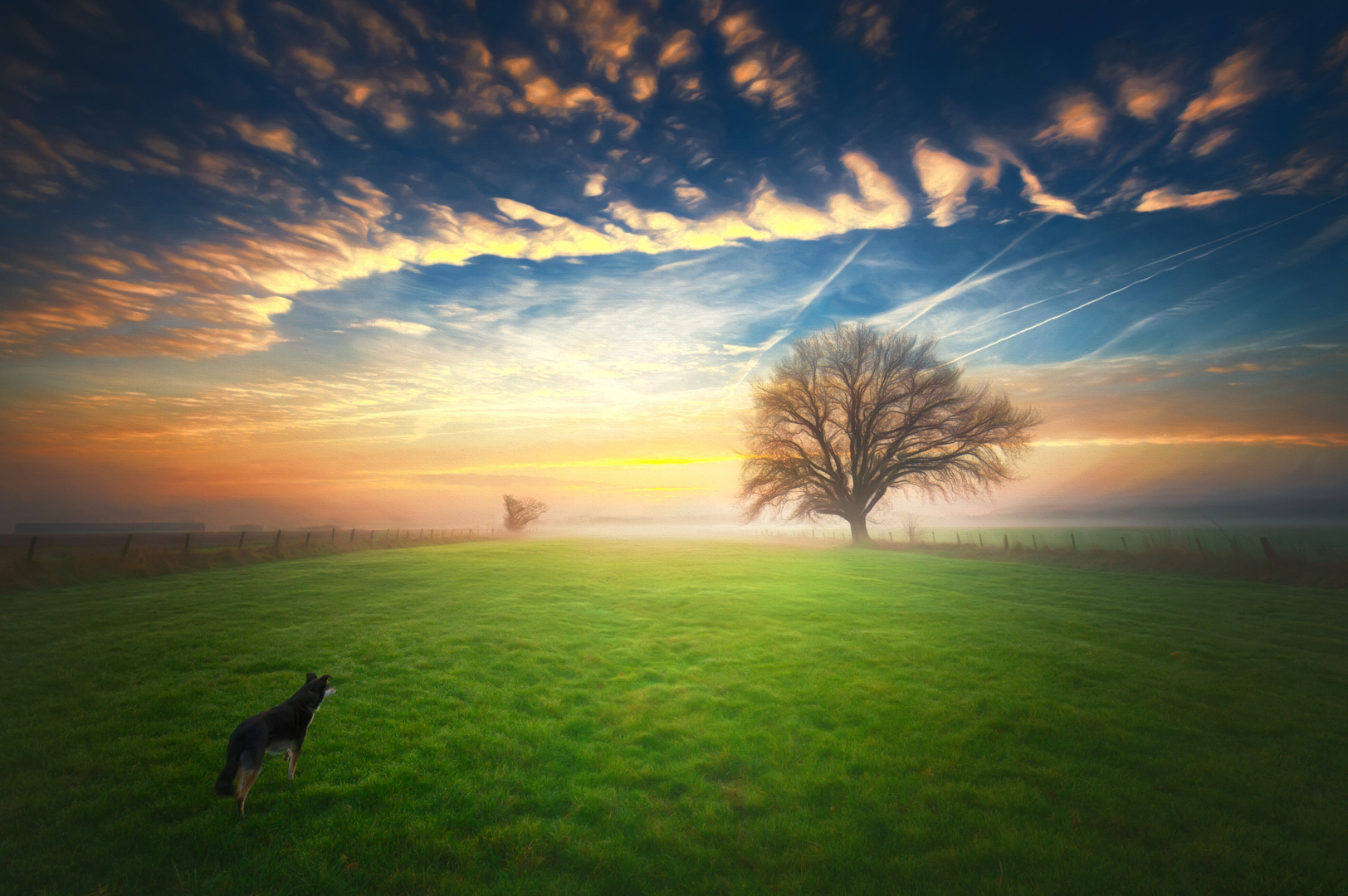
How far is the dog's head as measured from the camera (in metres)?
6.43

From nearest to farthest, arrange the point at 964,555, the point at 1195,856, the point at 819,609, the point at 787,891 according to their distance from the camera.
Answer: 1. the point at 787,891
2. the point at 1195,856
3. the point at 819,609
4. the point at 964,555

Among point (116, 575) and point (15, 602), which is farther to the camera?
point (116, 575)

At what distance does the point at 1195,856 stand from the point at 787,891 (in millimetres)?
4252

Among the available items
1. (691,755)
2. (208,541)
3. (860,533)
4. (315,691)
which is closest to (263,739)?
(315,691)

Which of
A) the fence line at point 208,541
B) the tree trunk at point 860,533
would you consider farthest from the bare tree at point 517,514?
the tree trunk at point 860,533

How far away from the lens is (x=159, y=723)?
730cm

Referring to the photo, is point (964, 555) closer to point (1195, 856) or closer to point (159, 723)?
point (1195, 856)

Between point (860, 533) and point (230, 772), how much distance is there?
132 ft

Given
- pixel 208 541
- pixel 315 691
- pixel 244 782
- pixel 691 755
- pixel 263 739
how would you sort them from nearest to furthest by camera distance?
pixel 244 782 < pixel 263 739 < pixel 315 691 < pixel 691 755 < pixel 208 541

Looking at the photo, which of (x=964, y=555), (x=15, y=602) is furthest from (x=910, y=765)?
(x=964, y=555)

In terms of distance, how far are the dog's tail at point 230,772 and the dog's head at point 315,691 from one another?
1.22 metres

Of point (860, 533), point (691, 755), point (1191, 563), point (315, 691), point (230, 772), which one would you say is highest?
point (860, 533)

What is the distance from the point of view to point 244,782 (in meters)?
5.04

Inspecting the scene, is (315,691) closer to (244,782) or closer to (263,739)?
(263,739)
